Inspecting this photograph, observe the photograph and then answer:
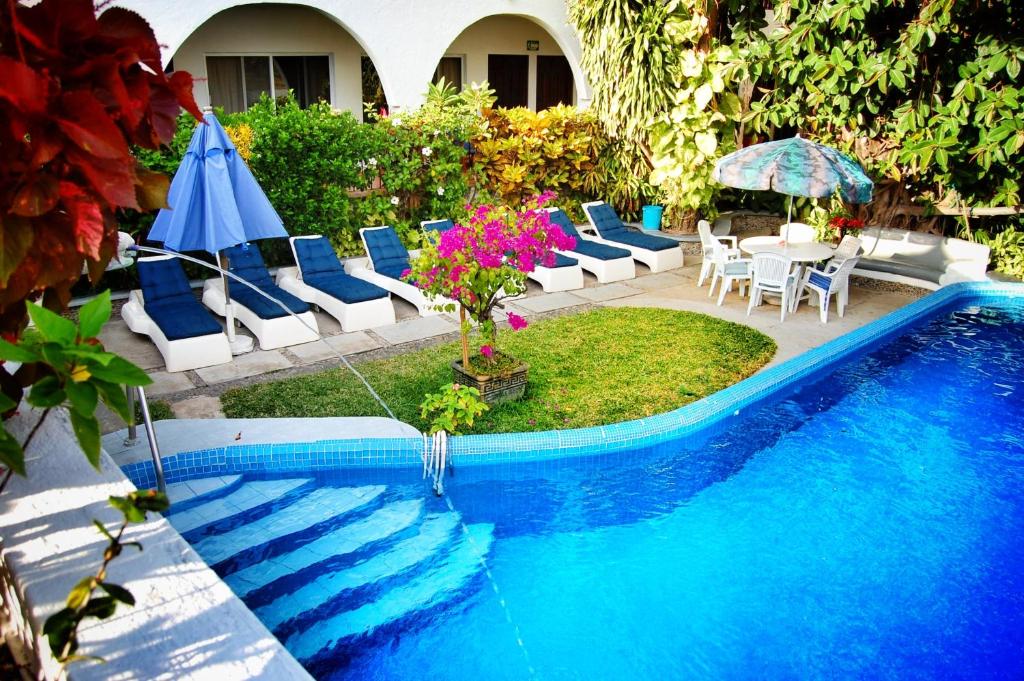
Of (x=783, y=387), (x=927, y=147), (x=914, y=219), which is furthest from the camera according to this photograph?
(x=914, y=219)

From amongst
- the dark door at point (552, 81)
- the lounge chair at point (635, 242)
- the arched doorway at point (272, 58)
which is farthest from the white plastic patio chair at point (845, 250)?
the dark door at point (552, 81)

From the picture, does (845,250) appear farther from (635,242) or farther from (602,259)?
(602,259)

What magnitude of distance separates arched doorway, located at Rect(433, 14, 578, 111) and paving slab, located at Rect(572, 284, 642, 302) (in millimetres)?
9623

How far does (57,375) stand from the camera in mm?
1900

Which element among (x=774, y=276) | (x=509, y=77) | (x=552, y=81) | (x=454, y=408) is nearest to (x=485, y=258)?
(x=454, y=408)

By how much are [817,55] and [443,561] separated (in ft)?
34.7

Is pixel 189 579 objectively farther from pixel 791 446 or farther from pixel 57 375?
pixel 791 446

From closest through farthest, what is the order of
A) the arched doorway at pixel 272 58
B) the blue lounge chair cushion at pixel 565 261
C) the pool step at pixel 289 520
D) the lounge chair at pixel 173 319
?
the pool step at pixel 289 520 < the lounge chair at pixel 173 319 < the blue lounge chair cushion at pixel 565 261 < the arched doorway at pixel 272 58

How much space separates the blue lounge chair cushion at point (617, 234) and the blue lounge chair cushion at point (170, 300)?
721 centimetres

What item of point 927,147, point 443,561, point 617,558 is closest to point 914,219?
point 927,147

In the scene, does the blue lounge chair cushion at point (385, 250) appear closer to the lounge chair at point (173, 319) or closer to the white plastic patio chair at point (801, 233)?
the lounge chair at point (173, 319)

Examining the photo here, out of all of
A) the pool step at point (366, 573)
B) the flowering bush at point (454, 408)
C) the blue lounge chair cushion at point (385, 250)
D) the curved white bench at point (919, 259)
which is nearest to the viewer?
the pool step at point (366, 573)

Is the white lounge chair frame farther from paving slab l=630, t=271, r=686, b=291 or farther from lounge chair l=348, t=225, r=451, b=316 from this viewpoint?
paving slab l=630, t=271, r=686, b=291

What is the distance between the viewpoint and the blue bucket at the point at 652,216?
16.2m
